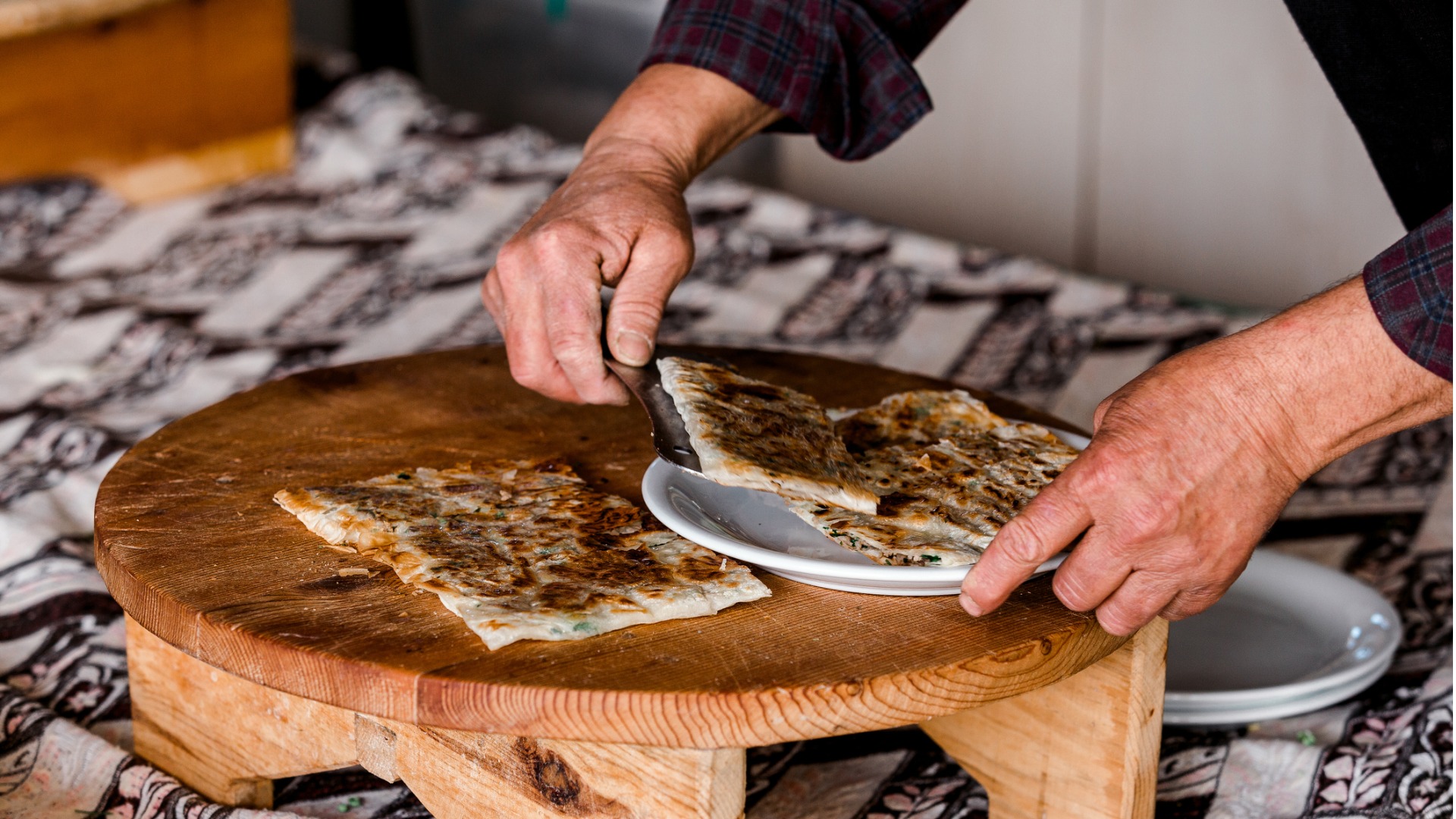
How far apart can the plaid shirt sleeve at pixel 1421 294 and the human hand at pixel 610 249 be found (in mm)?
650

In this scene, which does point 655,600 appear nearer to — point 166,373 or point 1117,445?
point 1117,445

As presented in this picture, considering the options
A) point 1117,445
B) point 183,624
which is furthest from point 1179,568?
point 183,624

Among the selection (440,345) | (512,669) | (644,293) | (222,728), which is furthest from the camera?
(440,345)

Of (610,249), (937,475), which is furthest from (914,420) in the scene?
(610,249)

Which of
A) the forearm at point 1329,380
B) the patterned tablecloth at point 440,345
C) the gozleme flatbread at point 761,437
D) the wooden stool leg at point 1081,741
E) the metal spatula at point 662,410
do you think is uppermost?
the forearm at point 1329,380

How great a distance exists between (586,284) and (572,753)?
496 mm

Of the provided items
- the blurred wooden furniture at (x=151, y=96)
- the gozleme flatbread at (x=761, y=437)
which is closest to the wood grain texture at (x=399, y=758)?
the gozleme flatbread at (x=761, y=437)

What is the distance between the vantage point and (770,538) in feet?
3.83

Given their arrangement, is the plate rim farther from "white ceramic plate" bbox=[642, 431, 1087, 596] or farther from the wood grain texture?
the wood grain texture

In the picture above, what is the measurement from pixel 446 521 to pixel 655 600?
0.77ft

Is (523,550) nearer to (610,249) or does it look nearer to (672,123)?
(610,249)

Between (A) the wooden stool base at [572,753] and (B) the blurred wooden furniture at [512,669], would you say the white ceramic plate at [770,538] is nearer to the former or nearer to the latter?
(B) the blurred wooden furniture at [512,669]

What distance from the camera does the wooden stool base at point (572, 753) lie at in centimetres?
101

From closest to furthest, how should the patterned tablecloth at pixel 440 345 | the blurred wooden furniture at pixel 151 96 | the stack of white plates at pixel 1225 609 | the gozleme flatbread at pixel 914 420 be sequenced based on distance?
the stack of white plates at pixel 1225 609 → the gozleme flatbread at pixel 914 420 → the patterned tablecloth at pixel 440 345 → the blurred wooden furniture at pixel 151 96
